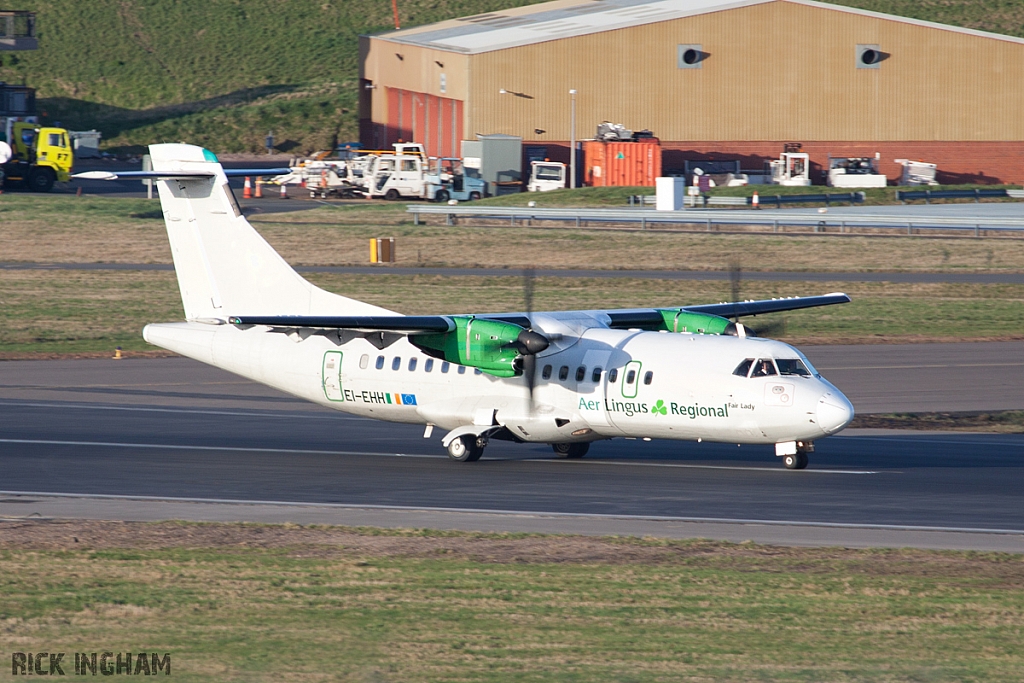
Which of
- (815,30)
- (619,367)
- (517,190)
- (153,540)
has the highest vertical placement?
(815,30)

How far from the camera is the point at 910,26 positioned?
8606 centimetres

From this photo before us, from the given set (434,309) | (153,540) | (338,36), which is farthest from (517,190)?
(153,540)

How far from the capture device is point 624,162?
82188mm

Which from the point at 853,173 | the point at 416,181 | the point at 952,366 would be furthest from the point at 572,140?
the point at 952,366

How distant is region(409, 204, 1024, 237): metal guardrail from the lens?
2422 inches

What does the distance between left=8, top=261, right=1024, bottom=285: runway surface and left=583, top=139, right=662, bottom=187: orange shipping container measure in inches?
1065

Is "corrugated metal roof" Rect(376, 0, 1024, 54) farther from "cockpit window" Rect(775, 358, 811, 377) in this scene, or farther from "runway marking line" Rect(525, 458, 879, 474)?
"cockpit window" Rect(775, 358, 811, 377)

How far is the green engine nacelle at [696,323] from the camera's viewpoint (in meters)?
27.0

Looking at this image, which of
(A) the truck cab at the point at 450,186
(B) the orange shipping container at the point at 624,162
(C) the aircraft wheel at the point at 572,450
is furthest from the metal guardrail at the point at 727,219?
(C) the aircraft wheel at the point at 572,450

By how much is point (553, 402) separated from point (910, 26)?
6897 centimetres

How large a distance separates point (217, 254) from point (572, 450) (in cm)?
920

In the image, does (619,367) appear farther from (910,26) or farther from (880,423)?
(910,26)

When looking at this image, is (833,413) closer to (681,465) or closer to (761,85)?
(681,465)

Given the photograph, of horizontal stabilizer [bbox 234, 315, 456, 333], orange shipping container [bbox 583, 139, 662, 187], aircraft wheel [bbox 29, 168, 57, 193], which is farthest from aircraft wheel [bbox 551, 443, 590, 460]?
aircraft wheel [bbox 29, 168, 57, 193]
